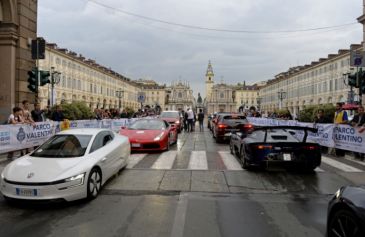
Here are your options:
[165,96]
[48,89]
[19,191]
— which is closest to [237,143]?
[19,191]

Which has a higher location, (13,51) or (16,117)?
(13,51)

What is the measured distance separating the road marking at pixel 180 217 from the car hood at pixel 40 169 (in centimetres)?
189

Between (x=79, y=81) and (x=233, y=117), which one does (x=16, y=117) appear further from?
(x=79, y=81)

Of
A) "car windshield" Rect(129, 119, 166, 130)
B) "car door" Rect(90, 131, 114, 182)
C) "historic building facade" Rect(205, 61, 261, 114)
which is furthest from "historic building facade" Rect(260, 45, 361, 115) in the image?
"car door" Rect(90, 131, 114, 182)

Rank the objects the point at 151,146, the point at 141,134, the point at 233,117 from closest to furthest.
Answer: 1. the point at 151,146
2. the point at 141,134
3. the point at 233,117

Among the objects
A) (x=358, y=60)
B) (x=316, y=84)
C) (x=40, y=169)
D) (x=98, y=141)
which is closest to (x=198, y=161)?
(x=98, y=141)

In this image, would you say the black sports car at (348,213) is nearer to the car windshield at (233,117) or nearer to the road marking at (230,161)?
the road marking at (230,161)

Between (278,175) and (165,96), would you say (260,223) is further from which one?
(165,96)

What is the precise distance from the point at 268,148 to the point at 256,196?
220 cm

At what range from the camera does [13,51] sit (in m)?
15.5

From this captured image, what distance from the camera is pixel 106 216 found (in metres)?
5.61

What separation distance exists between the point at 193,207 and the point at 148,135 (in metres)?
7.52

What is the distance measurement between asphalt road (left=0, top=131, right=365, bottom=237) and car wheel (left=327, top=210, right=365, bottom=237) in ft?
3.02

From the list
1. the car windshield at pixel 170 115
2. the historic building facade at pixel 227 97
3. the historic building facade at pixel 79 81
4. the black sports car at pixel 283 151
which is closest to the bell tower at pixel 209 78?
the historic building facade at pixel 227 97
